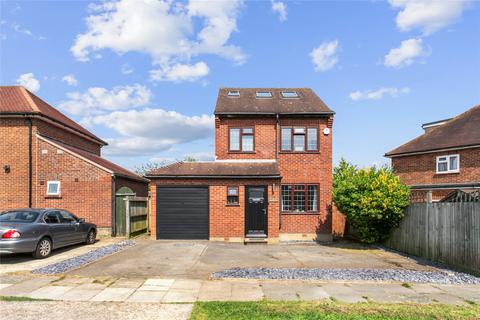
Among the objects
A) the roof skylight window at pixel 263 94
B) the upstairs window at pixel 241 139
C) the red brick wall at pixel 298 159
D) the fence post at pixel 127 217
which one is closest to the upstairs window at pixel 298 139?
the red brick wall at pixel 298 159

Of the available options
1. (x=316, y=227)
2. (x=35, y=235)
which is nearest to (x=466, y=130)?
(x=316, y=227)

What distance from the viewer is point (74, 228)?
40.9 ft

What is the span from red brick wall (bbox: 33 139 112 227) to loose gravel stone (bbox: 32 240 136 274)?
2534 millimetres

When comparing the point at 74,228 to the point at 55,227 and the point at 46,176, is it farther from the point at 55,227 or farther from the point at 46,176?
the point at 46,176

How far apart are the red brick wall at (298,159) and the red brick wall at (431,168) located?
7990 mm

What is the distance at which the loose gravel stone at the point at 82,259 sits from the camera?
29.1 ft

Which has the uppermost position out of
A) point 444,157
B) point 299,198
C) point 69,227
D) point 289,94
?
point 289,94

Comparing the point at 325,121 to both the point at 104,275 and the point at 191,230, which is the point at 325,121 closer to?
the point at 191,230

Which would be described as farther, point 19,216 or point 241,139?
point 241,139

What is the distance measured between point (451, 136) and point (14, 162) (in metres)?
22.5

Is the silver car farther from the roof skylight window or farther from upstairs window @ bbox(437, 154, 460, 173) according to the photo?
upstairs window @ bbox(437, 154, 460, 173)

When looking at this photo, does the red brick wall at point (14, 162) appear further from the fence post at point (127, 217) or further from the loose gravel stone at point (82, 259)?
the loose gravel stone at point (82, 259)

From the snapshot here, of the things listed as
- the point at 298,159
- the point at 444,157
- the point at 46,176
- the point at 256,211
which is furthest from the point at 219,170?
the point at 444,157

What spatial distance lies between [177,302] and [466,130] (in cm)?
1972
